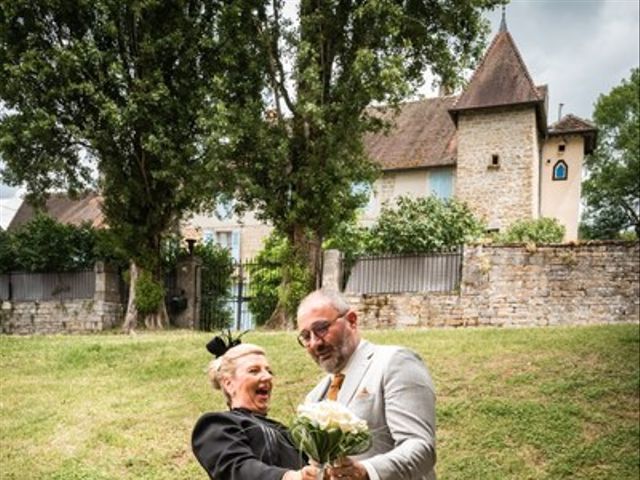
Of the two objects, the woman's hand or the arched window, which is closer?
the woman's hand

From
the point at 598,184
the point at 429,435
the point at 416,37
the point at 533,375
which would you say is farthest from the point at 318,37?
the point at 598,184

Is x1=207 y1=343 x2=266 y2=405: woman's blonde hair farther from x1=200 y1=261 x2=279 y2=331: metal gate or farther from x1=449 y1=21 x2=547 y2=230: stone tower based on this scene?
x1=449 y1=21 x2=547 y2=230: stone tower

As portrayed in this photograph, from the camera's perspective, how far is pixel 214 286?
12188 mm

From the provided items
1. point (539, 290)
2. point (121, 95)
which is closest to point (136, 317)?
point (121, 95)

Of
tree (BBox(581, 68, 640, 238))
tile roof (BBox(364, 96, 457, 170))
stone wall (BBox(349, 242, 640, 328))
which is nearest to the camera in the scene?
stone wall (BBox(349, 242, 640, 328))

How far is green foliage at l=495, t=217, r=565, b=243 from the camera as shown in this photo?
40.8 feet

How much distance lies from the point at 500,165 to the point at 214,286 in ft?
22.3

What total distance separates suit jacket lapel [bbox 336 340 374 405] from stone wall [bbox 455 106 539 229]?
1329 centimetres

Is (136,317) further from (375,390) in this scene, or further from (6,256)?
(375,390)

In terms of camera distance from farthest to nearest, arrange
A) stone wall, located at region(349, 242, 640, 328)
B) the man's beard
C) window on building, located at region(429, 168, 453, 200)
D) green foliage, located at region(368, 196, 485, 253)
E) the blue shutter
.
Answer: the blue shutter, window on building, located at region(429, 168, 453, 200), green foliage, located at region(368, 196, 485, 253), stone wall, located at region(349, 242, 640, 328), the man's beard

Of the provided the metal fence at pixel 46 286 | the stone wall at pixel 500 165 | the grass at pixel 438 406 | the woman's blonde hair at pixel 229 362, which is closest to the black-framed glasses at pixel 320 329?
the woman's blonde hair at pixel 229 362

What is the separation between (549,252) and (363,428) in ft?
27.5

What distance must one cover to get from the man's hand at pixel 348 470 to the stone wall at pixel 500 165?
44.5ft

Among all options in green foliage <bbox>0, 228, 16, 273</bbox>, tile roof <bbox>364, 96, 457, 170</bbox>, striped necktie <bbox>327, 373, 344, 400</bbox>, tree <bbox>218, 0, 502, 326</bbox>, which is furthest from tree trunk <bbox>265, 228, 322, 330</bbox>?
striped necktie <bbox>327, 373, 344, 400</bbox>
